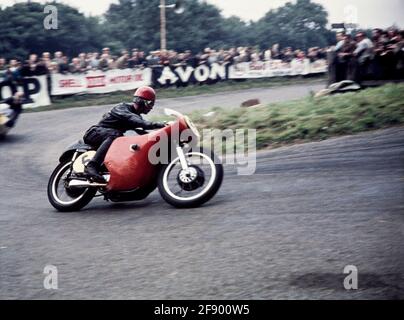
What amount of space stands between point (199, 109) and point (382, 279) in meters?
3.67

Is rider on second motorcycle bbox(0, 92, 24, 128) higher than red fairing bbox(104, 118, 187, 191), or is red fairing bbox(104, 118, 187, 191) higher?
rider on second motorcycle bbox(0, 92, 24, 128)

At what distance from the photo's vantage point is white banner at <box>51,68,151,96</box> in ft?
22.3

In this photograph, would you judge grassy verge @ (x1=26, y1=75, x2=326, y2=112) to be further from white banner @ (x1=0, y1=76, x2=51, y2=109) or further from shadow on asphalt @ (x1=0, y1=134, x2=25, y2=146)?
shadow on asphalt @ (x1=0, y1=134, x2=25, y2=146)

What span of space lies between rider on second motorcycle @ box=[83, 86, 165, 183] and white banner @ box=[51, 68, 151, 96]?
441mm

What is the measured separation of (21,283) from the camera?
3916 mm

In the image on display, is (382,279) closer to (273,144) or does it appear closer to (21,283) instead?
(21,283)

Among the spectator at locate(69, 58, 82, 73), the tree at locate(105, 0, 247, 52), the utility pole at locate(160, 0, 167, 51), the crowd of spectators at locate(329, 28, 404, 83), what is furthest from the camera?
the spectator at locate(69, 58, 82, 73)

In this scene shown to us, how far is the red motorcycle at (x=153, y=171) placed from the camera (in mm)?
5320

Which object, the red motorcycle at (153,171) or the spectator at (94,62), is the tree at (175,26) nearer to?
the spectator at (94,62)

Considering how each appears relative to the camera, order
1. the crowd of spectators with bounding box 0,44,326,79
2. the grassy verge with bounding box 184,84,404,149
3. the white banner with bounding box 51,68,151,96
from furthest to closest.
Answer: the grassy verge with bounding box 184,84,404,149, the white banner with bounding box 51,68,151,96, the crowd of spectators with bounding box 0,44,326,79

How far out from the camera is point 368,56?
7242 millimetres

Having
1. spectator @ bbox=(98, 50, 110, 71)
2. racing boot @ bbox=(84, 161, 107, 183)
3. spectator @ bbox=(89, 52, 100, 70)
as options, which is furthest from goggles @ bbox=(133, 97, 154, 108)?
spectator @ bbox=(89, 52, 100, 70)

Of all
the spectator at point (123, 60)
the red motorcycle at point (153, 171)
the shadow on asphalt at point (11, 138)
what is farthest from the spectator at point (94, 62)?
the red motorcycle at point (153, 171)

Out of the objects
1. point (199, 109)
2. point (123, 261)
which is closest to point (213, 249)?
point (123, 261)
